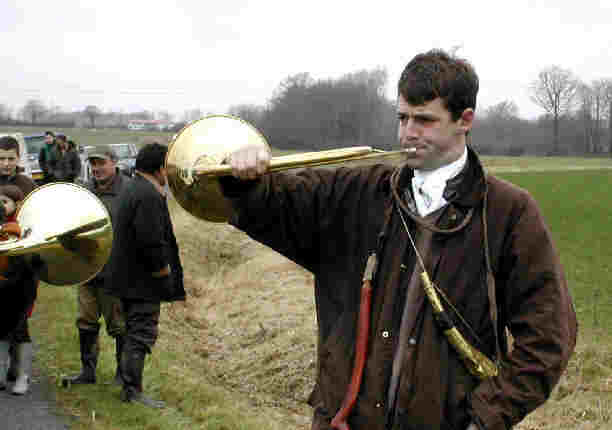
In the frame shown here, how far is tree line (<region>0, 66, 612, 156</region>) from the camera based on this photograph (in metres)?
42.3

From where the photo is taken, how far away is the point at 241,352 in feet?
31.3

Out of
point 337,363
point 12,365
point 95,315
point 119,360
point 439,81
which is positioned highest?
point 439,81

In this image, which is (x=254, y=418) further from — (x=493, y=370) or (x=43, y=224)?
(x=493, y=370)

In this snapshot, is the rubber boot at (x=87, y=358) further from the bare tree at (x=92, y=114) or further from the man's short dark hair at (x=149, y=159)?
the bare tree at (x=92, y=114)

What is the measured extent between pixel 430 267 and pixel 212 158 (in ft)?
2.81

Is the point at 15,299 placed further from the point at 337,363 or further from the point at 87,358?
the point at 337,363

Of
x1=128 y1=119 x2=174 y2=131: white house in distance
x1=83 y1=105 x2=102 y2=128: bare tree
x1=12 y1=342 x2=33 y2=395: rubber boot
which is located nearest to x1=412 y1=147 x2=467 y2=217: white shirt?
x1=12 y1=342 x2=33 y2=395: rubber boot

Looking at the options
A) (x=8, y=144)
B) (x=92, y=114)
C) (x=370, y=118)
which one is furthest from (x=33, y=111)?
(x=8, y=144)

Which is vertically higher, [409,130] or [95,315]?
[409,130]

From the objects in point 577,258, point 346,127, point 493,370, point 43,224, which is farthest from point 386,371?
point 346,127

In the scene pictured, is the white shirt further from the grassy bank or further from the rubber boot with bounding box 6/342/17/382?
the rubber boot with bounding box 6/342/17/382

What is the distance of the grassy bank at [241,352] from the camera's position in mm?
5918

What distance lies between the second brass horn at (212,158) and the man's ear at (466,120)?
0.82 feet

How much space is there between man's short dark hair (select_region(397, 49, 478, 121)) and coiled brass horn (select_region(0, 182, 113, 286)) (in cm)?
198
